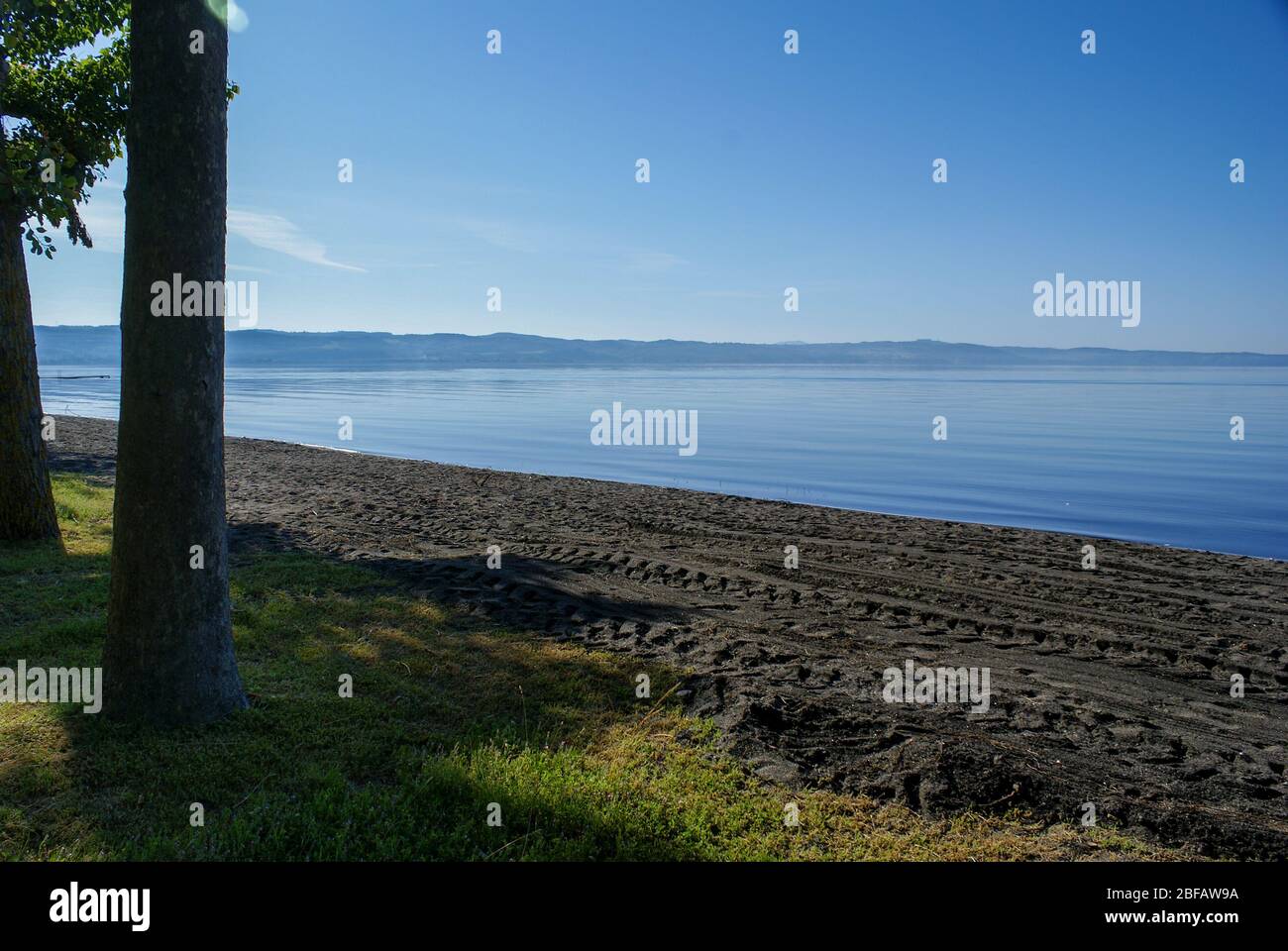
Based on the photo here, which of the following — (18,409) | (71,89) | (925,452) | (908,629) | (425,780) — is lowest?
(425,780)

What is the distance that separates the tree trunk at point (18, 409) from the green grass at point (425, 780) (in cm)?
428

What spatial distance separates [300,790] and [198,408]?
247 cm

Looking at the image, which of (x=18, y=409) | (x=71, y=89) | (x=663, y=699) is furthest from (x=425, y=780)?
(x=71, y=89)

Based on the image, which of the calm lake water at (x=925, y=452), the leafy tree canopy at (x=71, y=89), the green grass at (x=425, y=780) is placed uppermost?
the leafy tree canopy at (x=71, y=89)

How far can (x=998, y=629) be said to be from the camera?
884 centimetres

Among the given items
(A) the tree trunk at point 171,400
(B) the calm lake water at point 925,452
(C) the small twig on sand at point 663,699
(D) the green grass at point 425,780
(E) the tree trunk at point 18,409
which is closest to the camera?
(D) the green grass at point 425,780

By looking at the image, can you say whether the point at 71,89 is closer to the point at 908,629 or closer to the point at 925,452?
the point at 908,629

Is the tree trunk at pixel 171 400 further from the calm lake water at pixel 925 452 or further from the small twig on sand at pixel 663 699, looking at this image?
the calm lake water at pixel 925 452

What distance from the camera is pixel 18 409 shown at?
10.7 m

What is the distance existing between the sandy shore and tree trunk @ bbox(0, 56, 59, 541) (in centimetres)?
265

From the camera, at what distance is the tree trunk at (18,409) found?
1051cm

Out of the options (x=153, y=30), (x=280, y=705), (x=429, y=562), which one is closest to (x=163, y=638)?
(x=280, y=705)

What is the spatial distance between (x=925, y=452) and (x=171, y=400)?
2559cm

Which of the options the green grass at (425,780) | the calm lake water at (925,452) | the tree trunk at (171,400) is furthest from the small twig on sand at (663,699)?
the calm lake water at (925,452)
